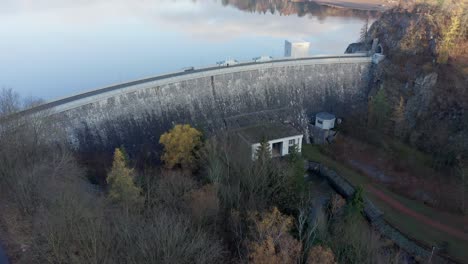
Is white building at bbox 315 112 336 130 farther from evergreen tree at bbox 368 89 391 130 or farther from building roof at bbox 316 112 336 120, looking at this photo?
evergreen tree at bbox 368 89 391 130

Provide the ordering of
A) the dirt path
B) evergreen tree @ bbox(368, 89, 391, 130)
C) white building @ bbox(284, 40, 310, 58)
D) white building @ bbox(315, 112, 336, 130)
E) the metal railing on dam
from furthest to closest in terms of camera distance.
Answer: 1. white building @ bbox(284, 40, 310, 58)
2. white building @ bbox(315, 112, 336, 130)
3. evergreen tree @ bbox(368, 89, 391, 130)
4. the metal railing on dam
5. the dirt path

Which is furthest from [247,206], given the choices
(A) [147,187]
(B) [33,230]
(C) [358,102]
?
(C) [358,102]

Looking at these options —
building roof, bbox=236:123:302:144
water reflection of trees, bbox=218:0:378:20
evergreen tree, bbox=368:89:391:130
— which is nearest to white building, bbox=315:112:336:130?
evergreen tree, bbox=368:89:391:130

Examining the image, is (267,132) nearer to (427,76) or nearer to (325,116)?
(325,116)

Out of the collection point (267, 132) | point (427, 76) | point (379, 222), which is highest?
point (427, 76)

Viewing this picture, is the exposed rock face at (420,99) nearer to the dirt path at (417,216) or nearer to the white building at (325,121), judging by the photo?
the white building at (325,121)

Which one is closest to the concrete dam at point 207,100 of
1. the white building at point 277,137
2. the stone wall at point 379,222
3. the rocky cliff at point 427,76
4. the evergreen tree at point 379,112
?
the evergreen tree at point 379,112

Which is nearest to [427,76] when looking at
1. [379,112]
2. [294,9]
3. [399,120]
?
[399,120]
